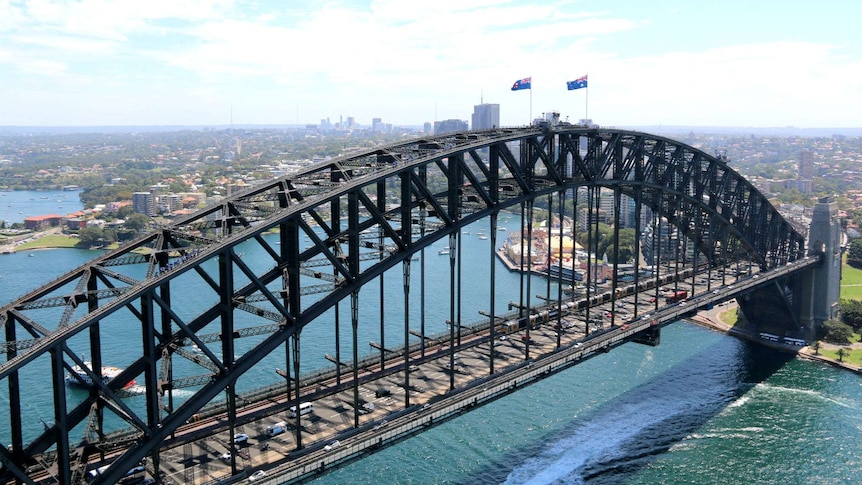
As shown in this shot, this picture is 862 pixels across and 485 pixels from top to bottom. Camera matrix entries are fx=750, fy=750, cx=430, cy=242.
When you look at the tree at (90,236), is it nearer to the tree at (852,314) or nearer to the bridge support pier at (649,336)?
the bridge support pier at (649,336)

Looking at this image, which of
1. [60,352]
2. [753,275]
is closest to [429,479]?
[60,352]

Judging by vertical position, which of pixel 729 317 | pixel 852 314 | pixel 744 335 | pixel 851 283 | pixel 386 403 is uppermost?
pixel 386 403

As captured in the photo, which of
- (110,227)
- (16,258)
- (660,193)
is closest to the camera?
(660,193)

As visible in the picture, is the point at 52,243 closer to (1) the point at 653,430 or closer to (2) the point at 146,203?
(2) the point at 146,203

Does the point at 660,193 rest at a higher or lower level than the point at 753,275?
higher

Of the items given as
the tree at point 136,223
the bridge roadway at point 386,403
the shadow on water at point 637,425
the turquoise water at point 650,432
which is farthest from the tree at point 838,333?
the tree at point 136,223

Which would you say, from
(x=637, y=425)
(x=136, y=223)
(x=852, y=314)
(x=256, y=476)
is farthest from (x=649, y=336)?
(x=136, y=223)

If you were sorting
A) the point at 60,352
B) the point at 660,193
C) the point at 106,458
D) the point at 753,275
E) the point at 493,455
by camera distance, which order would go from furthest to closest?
the point at 753,275 < the point at 660,193 < the point at 493,455 < the point at 106,458 < the point at 60,352

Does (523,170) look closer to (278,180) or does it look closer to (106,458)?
(278,180)

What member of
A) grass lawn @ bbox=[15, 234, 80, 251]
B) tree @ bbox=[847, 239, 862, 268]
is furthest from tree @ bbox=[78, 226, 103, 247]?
tree @ bbox=[847, 239, 862, 268]
